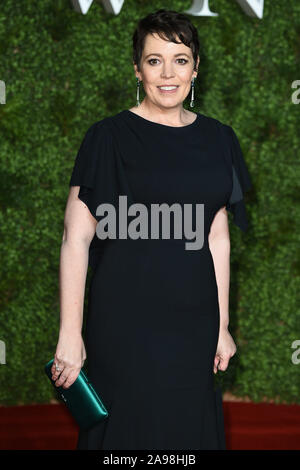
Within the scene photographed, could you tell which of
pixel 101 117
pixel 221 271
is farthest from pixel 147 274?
pixel 101 117

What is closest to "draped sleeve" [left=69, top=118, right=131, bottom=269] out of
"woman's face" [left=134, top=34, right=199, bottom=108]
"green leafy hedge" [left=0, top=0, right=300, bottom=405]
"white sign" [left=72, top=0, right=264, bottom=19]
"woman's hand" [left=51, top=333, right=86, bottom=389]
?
"woman's face" [left=134, top=34, right=199, bottom=108]

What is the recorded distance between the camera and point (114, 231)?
2.13 m

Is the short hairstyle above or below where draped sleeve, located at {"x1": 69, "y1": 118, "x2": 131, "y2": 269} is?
above

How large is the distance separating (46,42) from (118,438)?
10.5ft

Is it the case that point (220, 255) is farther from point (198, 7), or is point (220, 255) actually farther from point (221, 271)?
point (198, 7)

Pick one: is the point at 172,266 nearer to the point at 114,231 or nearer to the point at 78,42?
the point at 114,231

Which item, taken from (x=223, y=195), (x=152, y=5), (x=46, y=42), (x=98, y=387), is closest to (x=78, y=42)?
(x=46, y=42)

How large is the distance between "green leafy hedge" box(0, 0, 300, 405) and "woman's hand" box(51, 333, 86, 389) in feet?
8.44

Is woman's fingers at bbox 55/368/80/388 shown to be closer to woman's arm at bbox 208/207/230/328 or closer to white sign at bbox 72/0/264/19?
woman's arm at bbox 208/207/230/328

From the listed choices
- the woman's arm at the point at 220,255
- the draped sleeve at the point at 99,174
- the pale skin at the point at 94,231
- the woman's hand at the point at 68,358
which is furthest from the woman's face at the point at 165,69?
the woman's hand at the point at 68,358

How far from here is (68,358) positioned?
2.08 metres

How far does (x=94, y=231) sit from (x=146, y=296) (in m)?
0.27

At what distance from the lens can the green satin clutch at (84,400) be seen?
83.2 inches

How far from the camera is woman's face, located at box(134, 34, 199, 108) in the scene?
2.17m
